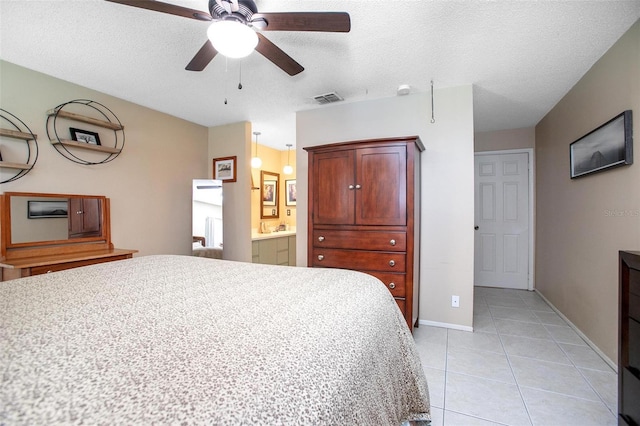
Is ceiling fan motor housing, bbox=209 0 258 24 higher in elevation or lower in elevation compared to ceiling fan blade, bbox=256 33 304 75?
higher

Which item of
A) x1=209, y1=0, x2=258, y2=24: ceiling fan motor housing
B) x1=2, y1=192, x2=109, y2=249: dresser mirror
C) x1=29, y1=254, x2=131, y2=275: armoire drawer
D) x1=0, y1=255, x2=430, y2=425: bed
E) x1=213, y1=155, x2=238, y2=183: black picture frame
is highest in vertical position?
x1=209, y1=0, x2=258, y2=24: ceiling fan motor housing

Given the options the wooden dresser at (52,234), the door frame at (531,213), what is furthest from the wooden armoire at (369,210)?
the door frame at (531,213)

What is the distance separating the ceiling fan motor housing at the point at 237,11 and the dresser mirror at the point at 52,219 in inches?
94.7

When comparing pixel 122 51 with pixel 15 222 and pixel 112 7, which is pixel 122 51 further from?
pixel 15 222

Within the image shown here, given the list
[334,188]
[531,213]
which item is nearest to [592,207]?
[531,213]

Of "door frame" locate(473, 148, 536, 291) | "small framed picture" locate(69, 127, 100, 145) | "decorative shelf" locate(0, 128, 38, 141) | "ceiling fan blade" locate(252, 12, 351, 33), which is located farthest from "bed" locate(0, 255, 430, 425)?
"door frame" locate(473, 148, 536, 291)

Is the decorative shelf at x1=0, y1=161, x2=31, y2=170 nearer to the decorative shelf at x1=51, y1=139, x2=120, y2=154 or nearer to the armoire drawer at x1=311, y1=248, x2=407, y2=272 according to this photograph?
the decorative shelf at x1=51, y1=139, x2=120, y2=154

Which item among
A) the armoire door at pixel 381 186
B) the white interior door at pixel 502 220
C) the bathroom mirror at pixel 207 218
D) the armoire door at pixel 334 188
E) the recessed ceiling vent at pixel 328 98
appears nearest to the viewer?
the armoire door at pixel 381 186

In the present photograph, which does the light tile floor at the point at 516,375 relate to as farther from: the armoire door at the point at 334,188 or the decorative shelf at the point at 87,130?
the decorative shelf at the point at 87,130

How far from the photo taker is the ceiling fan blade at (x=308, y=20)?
1.38 m

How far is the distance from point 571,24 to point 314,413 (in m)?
2.70

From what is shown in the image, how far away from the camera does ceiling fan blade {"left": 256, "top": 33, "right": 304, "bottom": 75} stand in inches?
64.1

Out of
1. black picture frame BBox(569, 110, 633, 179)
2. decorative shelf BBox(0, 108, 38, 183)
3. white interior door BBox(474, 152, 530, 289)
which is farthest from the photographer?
white interior door BBox(474, 152, 530, 289)

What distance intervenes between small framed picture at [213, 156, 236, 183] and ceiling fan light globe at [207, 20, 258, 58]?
267 cm
